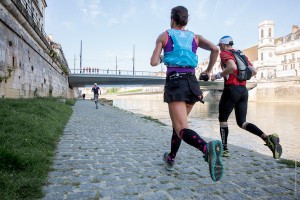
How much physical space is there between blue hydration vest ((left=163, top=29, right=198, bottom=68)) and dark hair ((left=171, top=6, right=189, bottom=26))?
4.9 inches

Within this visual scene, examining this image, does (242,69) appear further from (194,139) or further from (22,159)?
(22,159)

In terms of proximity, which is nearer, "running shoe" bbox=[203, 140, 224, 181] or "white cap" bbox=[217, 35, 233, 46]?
"running shoe" bbox=[203, 140, 224, 181]

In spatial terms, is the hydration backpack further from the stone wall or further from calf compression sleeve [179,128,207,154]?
the stone wall

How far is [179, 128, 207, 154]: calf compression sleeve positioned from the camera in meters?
2.49

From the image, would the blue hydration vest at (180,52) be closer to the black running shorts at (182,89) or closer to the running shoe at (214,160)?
A: the black running shorts at (182,89)

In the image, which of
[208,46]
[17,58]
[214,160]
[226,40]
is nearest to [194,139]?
[214,160]

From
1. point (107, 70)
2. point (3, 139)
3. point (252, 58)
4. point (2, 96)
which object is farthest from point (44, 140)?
point (252, 58)

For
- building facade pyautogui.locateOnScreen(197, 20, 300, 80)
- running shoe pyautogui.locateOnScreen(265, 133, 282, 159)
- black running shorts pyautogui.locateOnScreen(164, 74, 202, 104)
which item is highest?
building facade pyautogui.locateOnScreen(197, 20, 300, 80)

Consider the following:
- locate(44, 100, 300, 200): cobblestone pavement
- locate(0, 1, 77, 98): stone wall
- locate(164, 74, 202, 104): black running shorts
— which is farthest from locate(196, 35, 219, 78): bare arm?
locate(0, 1, 77, 98): stone wall

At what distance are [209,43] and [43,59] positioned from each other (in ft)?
51.4

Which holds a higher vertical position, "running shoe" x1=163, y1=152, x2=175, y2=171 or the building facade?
the building facade

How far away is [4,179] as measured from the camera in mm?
2516

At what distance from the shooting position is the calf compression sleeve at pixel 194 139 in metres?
2.49

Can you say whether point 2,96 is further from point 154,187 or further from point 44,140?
point 154,187
